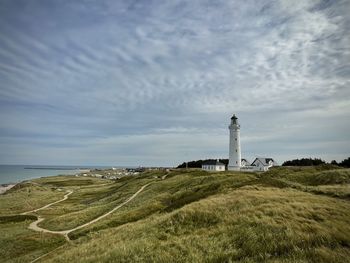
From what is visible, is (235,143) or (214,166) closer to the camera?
(235,143)

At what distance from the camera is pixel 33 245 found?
34688 mm

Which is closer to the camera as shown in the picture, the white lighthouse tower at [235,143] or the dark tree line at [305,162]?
the white lighthouse tower at [235,143]

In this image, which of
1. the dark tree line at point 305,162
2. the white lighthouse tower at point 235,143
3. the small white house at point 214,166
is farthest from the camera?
the small white house at point 214,166

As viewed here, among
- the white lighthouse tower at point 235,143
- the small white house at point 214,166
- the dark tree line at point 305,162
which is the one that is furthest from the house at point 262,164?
the white lighthouse tower at point 235,143

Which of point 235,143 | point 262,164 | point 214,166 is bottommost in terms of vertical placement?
point 214,166

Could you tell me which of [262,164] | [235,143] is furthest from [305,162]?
[235,143]

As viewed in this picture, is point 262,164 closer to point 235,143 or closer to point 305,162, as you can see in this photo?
point 305,162

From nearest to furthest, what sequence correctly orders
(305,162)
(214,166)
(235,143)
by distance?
(235,143) → (305,162) → (214,166)

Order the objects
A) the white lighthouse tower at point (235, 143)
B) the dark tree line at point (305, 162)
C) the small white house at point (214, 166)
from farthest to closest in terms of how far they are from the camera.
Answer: the small white house at point (214, 166) → the dark tree line at point (305, 162) → the white lighthouse tower at point (235, 143)

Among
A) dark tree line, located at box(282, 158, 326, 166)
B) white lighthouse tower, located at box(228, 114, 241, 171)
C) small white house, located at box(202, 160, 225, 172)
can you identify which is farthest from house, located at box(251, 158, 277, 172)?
white lighthouse tower, located at box(228, 114, 241, 171)

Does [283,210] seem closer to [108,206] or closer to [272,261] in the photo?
[272,261]

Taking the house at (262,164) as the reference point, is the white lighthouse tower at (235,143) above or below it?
above

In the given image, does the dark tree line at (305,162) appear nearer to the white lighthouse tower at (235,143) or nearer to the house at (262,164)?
the house at (262,164)

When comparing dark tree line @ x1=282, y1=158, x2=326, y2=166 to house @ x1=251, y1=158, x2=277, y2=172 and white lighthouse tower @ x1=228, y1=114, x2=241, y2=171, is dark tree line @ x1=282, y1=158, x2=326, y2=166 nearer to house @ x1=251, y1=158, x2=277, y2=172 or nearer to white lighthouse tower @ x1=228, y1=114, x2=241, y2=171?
house @ x1=251, y1=158, x2=277, y2=172
